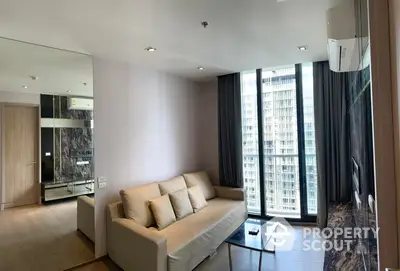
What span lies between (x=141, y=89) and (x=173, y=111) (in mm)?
834

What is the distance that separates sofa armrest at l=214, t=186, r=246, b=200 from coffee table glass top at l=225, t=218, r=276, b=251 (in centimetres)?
94

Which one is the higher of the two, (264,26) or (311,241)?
(264,26)

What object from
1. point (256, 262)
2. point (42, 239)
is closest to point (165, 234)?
point (256, 262)

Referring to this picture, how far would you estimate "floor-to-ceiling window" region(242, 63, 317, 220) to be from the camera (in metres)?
4.26

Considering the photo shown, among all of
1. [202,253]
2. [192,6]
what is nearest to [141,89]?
[192,6]

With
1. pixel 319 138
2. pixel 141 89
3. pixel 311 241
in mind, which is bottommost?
pixel 311 241

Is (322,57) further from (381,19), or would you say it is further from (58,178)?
(58,178)

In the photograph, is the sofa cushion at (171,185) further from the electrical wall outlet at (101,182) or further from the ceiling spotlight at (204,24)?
the ceiling spotlight at (204,24)

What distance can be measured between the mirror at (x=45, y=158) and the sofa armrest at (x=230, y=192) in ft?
7.29

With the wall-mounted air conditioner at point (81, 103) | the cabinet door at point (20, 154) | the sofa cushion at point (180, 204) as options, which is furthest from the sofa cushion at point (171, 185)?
the cabinet door at point (20, 154)

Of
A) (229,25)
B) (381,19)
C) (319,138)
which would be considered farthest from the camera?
(319,138)

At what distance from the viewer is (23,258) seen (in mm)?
2867

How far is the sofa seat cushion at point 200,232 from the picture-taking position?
105 inches

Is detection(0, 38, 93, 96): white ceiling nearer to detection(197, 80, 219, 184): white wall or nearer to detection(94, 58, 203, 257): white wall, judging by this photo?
detection(94, 58, 203, 257): white wall
